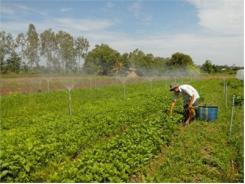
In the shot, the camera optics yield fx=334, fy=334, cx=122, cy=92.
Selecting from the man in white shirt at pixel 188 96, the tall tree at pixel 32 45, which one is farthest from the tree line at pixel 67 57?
the man in white shirt at pixel 188 96

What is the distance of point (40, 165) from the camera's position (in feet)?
20.0

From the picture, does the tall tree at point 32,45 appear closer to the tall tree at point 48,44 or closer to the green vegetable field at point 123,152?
the tall tree at point 48,44

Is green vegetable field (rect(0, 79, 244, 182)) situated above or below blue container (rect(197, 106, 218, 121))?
below

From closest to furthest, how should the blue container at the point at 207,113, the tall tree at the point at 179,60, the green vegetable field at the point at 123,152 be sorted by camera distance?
the green vegetable field at the point at 123,152, the blue container at the point at 207,113, the tall tree at the point at 179,60

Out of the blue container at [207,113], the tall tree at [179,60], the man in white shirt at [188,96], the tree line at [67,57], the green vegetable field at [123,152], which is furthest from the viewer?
the tall tree at [179,60]

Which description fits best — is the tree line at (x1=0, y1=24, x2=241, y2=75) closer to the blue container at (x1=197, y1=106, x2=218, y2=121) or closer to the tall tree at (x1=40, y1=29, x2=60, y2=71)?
the tall tree at (x1=40, y1=29, x2=60, y2=71)

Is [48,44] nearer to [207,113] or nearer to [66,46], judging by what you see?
[66,46]

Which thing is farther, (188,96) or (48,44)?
(48,44)

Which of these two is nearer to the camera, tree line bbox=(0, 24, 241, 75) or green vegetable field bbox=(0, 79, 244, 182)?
green vegetable field bbox=(0, 79, 244, 182)

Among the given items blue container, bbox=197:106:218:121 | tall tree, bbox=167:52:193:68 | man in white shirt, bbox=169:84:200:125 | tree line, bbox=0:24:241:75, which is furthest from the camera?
tall tree, bbox=167:52:193:68

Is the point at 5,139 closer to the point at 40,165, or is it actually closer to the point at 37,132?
the point at 37,132

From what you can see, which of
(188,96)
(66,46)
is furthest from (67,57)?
(188,96)

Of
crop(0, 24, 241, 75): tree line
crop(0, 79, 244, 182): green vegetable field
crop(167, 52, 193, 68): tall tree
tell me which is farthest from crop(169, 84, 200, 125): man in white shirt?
crop(167, 52, 193, 68): tall tree

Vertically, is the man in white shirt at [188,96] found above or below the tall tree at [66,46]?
below
